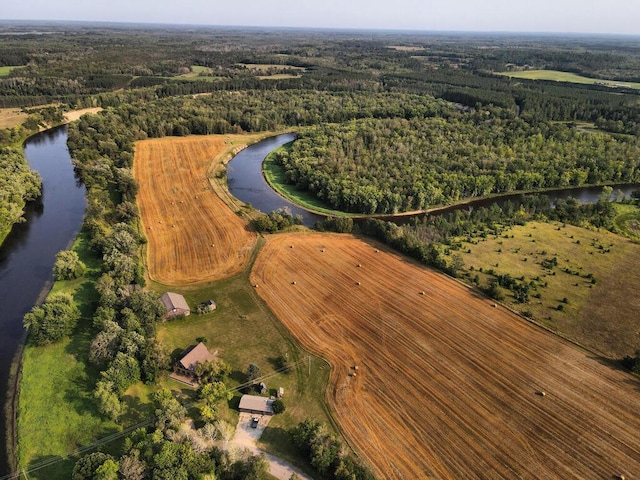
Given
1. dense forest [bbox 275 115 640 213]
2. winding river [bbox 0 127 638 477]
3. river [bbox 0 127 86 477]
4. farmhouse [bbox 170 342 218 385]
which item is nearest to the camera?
farmhouse [bbox 170 342 218 385]

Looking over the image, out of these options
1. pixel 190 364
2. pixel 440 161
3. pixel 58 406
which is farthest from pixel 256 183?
pixel 58 406

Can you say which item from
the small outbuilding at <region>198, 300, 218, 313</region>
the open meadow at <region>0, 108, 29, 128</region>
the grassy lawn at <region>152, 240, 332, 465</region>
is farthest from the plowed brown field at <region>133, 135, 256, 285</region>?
the open meadow at <region>0, 108, 29, 128</region>

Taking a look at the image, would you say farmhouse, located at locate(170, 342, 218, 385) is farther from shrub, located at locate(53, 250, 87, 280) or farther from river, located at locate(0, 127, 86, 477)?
shrub, located at locate(53, 250, 87, 280)

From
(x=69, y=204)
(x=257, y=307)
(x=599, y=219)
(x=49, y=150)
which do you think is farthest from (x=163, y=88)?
(x=599, y=219)

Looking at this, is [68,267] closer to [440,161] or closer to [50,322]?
[50,322]

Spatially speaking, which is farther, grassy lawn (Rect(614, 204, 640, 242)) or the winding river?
grassy lawn (Rect(614, 204, 640, 242))

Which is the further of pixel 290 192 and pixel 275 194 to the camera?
pixel 290 192
